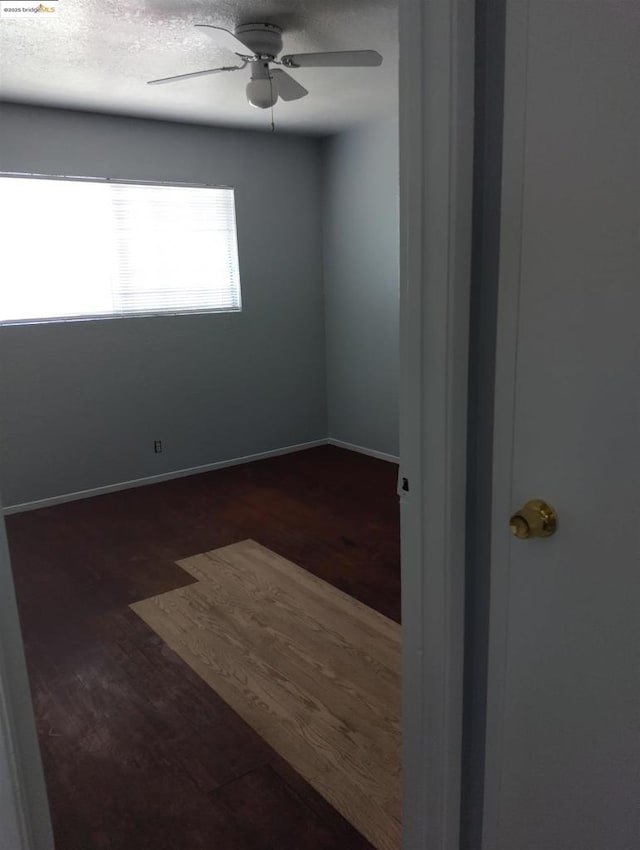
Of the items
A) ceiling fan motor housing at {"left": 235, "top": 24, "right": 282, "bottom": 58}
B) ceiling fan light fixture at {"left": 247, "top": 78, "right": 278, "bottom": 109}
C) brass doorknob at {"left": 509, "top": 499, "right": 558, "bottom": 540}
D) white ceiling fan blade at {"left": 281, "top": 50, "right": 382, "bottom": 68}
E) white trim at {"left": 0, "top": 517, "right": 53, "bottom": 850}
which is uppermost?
ceiling fan motor housing at {"left": 235, "top": 24, "right": 282, "bottom": 58}

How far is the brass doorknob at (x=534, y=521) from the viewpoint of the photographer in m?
1.02

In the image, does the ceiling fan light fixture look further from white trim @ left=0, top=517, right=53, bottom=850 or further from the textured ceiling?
white trim @ left=0, top=517, right=53, bottom=850

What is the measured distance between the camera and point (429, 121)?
1.07 m

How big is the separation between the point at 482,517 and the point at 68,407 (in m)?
3.73

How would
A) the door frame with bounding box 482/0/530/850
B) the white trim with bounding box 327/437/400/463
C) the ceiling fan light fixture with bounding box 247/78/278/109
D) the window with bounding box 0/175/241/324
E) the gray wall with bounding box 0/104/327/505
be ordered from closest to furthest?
the door frame with bounding box 482/0/530/850 < the ceiling fan light fixture with bounding box 247/78/278/109 < the window with bounding box 0/175/241/324 < the gray wall with bounding box 0/104/327/505 < the white trim with bounding box 327/437/400/463

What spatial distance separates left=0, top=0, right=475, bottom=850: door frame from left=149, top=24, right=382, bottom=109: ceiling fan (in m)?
1.82

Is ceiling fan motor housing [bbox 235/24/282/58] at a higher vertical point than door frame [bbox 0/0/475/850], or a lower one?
higher

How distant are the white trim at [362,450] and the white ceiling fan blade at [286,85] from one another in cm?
278

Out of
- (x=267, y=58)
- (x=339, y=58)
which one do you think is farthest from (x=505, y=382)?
(x=267, y=58)

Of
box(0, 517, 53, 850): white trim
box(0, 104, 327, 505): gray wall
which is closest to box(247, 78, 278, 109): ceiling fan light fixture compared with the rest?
box(0, 104, 327, 505): gray wall

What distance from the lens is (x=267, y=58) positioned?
2.88 m

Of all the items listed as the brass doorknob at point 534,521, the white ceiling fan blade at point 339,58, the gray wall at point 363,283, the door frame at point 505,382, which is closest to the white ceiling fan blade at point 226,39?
the white ceiling fan blade at point 339,58

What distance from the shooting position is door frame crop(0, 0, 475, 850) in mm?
886

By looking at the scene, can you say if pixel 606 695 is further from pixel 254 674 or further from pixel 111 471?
pixel 111 471
